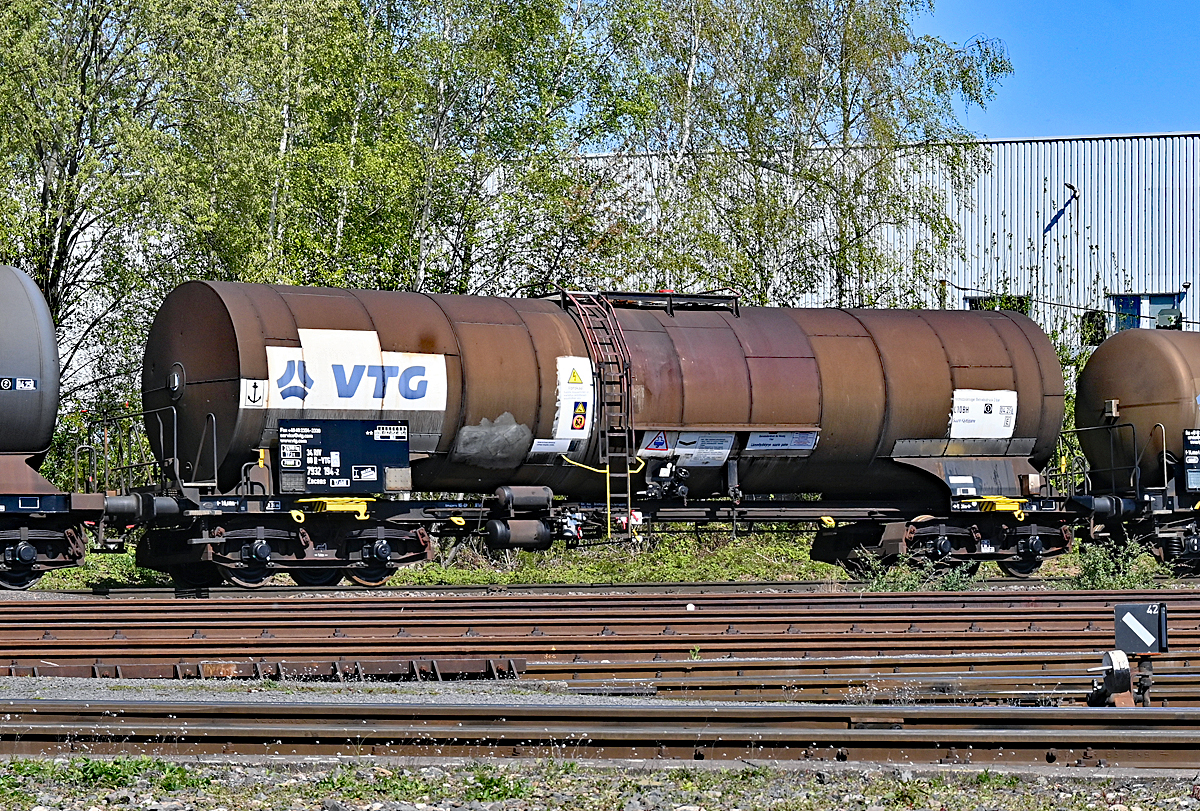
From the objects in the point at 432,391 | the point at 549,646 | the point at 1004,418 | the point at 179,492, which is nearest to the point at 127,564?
the point at 179,492

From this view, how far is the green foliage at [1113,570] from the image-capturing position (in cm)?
1686

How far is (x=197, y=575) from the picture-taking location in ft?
54.4

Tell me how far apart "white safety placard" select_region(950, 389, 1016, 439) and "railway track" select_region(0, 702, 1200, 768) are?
440 inches

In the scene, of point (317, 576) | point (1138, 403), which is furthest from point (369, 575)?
point (1138, 403)

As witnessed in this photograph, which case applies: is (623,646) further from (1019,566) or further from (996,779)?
(1019,566)

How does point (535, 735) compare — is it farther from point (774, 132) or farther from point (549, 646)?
point (774, 132)

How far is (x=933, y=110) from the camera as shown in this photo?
96.3ft

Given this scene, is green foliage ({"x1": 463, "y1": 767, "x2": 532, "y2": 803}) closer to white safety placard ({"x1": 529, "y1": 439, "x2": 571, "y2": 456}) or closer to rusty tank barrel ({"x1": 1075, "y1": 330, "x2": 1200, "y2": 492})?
white safety placard ({"x1": 529, "y1": 439, "x2": 571, "y2": 456})

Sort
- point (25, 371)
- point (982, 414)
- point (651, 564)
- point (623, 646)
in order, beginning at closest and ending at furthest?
point (623, 646) < point (25, 371) < point (982, 414) < point (651, 564)

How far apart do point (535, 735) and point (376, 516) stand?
30.0ft

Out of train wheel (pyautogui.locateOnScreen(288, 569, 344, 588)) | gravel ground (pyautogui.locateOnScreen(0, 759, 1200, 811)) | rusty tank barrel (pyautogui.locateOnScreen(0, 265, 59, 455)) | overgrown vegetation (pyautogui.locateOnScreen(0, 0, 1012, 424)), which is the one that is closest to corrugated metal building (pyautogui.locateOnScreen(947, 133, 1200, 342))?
overgrown vegetation (pyautogui.locateOnScreen(0, 0, 1012, 424))

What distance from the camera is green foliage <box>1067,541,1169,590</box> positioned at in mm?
16859

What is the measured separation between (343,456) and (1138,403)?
1197 cm

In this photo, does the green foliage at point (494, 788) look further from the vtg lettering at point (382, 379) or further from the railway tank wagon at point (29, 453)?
the railway tank wagon at point (29, 453)
